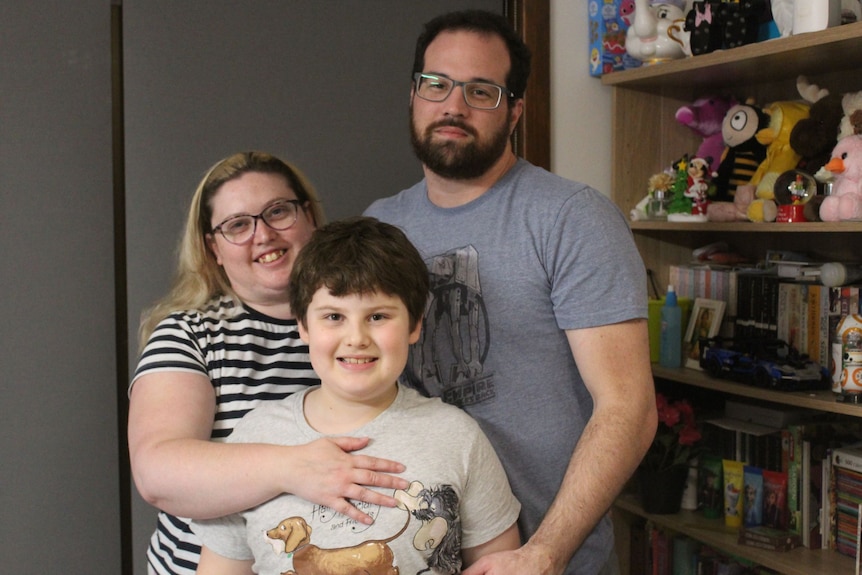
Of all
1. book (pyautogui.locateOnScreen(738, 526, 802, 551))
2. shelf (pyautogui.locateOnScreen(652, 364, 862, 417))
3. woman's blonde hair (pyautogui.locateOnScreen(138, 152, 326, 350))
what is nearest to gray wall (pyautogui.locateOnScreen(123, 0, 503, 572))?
woman's blonde hair (pyautogui.locateOnScreen(138, 152, 326, 350))

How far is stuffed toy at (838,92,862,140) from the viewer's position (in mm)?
2135

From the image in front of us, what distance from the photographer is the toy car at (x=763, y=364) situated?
2.21 m

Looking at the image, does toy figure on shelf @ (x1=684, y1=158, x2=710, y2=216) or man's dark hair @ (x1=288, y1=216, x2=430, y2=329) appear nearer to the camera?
man's dark hair @ (x1=288, y1=216, x2=430, y2=329)

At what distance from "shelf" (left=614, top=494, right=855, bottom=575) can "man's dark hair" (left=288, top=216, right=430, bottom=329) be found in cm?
150

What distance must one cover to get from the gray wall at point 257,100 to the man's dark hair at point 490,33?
2.41 feet

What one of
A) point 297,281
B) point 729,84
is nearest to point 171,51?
point 297,281

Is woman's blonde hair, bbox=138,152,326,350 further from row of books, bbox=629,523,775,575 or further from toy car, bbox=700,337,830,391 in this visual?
row of books, bbox=629,523,775,575

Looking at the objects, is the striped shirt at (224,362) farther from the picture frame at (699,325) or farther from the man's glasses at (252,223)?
the picture frame at (699,325)

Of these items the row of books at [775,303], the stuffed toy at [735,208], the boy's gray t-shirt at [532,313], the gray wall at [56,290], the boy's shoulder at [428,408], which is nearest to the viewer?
the boy's shoulder at [428,408]

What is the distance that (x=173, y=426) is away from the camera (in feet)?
4.41

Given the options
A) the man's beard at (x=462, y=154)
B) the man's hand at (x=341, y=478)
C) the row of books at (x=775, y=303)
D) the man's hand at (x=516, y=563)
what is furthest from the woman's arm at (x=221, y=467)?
the row of books at (x=775, y=303)

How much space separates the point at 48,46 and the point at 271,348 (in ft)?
3.59

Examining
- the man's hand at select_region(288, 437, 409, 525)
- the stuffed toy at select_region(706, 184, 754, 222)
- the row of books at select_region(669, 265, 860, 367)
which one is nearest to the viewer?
the man's hand at select_region(288, 437, 409, 525)

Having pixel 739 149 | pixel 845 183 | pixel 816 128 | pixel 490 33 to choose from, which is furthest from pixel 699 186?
pixel 490 33
